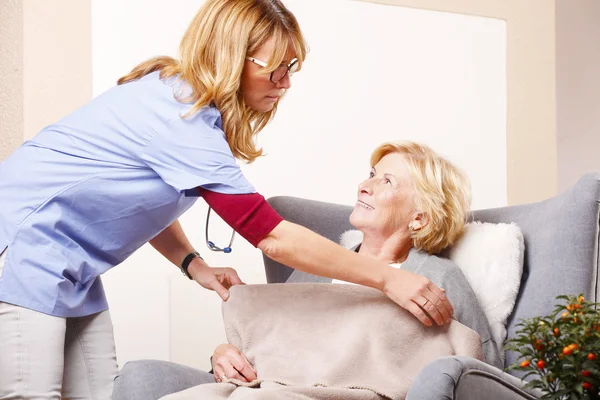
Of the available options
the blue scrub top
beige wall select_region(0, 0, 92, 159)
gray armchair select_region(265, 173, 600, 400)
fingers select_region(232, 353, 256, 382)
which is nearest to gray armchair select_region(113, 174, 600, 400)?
gray armchair select_region(265, 173, 600, 400)

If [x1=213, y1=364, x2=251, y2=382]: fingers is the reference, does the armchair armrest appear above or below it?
above

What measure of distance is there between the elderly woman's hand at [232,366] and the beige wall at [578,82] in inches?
156

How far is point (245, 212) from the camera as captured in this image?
1.57 meters

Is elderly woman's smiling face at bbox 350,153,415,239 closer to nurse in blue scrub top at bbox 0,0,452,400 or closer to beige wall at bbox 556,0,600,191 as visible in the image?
nurse in blue scrub top at bbox 0,0,452,400

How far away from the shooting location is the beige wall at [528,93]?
130 inches

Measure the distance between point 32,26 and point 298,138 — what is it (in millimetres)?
1031

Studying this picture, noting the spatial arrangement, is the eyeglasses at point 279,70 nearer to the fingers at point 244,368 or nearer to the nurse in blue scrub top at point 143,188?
the nurse in blue scrub top at point 143,188

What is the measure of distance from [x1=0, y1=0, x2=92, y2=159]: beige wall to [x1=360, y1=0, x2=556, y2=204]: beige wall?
171 centimetres

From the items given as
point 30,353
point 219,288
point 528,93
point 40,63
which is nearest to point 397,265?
point 219,288

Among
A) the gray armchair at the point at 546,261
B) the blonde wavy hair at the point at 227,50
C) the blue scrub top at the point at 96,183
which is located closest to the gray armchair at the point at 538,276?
the gray armchair at the point at 546,261

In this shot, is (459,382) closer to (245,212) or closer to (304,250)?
(304,250)

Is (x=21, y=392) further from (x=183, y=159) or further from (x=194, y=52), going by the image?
(x=194, y=52)

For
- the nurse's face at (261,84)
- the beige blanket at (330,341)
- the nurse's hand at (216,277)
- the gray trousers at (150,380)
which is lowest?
the gray trousers at (150,380)

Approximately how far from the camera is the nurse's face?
1687mm
